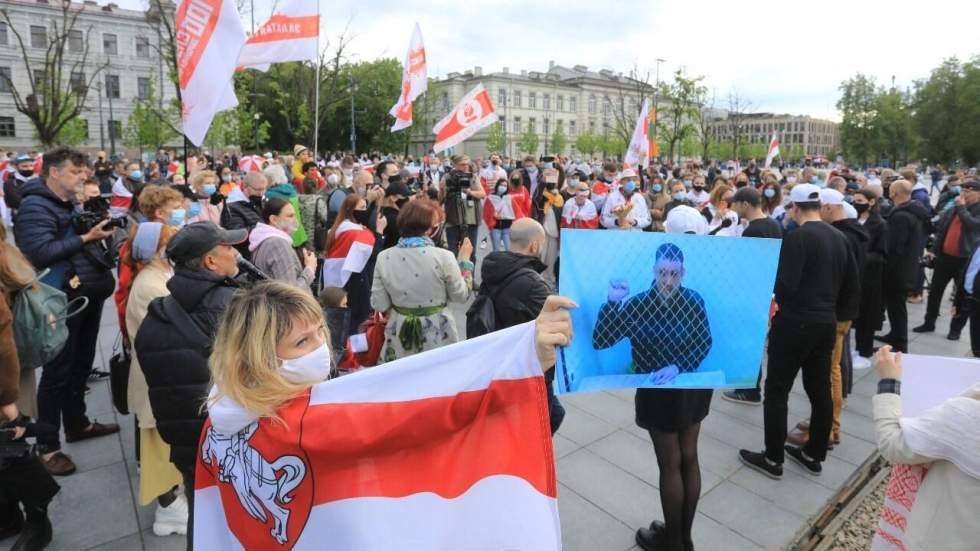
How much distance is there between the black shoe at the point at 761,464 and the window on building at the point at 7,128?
70.4m

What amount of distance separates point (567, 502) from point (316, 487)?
2.60m

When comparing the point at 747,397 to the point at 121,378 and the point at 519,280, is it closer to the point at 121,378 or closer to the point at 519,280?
the point at 519,280

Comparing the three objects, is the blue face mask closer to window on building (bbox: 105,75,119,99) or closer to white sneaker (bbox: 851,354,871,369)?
white sneaker (bbox: 851,354,871,369)

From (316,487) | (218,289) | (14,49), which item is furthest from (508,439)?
(14,49)

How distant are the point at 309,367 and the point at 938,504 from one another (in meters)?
2.34

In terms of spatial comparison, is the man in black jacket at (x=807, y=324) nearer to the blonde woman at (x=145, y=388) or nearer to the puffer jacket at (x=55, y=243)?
the blonde woman at (x=145, y=388)

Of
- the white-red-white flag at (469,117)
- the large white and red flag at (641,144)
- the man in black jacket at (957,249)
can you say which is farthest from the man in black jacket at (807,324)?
the large white and red flag at (641,144)

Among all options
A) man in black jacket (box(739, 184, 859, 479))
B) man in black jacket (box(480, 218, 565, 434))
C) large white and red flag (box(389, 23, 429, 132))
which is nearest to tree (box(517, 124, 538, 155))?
large white and red flag (box(389, 23, 429, 132))

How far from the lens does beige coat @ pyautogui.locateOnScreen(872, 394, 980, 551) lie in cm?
200

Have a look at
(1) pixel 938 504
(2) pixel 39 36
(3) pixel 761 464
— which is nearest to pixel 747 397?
(3) pixel 761 464

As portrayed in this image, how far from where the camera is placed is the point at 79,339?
14.5ft

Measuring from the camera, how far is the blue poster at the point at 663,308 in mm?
2254

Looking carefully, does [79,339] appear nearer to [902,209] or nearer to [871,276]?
[871,276]

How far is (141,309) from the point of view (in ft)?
10.6
